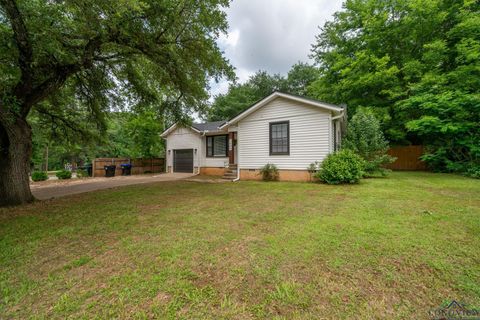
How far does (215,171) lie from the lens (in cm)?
1471

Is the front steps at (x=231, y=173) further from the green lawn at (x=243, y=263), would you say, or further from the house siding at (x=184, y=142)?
the green lawn at (x=243, y=263)

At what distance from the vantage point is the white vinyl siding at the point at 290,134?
29.1ft

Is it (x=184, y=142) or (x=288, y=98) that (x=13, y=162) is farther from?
(x=184, y=142)

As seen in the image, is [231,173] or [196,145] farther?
[196,145]

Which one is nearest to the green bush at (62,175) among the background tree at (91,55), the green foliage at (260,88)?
the background tree at (91,55)

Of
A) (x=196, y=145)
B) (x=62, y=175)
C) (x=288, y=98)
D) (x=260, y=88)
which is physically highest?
(x=260, y=88)

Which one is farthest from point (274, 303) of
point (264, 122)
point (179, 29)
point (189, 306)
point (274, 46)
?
point (274, 46)

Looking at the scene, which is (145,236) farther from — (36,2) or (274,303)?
(36,2)

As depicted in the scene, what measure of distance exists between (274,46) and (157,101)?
36.4 feet

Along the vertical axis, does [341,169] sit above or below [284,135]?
below

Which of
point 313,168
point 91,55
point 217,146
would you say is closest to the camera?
point 91,55

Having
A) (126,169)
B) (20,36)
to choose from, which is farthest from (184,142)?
(20,36)

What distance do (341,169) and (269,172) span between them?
323 centimetres

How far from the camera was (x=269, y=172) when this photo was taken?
32.7 feet
